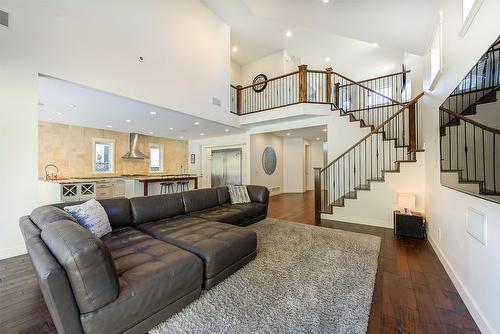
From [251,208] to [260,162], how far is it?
13.0ft

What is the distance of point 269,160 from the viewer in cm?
832

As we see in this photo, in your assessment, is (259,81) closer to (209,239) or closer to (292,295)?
(209,239)

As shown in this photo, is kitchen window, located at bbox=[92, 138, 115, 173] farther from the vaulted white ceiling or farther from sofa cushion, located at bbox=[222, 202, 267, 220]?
the vaulted white ceiling

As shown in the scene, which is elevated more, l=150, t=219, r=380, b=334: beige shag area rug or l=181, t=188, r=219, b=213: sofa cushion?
l=181, t=188, r=219, b=213: sofa cushion

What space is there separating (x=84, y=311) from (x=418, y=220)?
437 centimetres

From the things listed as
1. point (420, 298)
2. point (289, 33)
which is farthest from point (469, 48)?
point (289, 33)

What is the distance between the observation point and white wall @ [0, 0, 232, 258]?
265 centimetres

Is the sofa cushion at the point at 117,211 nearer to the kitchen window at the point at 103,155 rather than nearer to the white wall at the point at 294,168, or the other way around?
the kitchen window at the point at 103,155

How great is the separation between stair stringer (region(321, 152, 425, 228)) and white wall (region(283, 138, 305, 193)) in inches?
177

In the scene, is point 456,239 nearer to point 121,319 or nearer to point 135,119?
point 121,319

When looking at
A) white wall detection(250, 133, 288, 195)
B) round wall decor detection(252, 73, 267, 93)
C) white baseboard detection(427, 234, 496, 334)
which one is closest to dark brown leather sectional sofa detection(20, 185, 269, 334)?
white baseboard detection(427, 234, 496, 334)

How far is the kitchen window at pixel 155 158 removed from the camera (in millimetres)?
A: 8297

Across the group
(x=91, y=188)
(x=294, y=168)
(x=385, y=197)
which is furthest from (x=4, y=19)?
(x=294, y=168)

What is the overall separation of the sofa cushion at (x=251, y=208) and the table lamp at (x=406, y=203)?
2.52m
